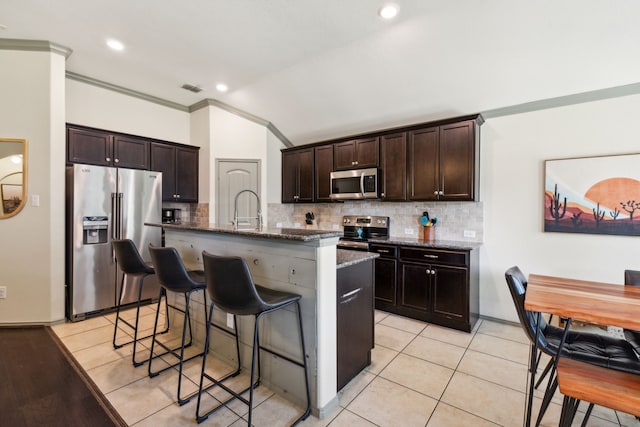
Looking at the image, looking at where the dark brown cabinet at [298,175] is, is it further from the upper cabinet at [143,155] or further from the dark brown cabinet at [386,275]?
the dark brown cabinet at [386,275]

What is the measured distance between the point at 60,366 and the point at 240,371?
1.49 m

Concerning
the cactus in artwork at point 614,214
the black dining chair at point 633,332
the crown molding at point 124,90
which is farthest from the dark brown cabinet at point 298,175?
the black dining chair at point 633,332

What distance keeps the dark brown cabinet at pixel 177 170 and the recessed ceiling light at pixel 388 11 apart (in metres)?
3.50

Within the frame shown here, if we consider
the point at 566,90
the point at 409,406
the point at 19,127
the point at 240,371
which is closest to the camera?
the point at 409,406

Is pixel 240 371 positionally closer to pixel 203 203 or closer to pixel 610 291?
pixel 610 291

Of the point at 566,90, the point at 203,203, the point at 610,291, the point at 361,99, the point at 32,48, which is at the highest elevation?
the point at 32,48

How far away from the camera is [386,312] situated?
3699mm

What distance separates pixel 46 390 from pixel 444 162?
4.17m

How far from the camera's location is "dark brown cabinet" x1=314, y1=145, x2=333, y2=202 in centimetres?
462

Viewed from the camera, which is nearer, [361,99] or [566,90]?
[566,90]

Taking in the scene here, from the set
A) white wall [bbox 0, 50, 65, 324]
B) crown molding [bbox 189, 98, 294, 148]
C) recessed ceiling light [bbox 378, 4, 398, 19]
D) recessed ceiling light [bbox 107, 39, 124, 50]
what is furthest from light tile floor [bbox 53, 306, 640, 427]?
crown molding [bbox 189, 98, 294, 148]

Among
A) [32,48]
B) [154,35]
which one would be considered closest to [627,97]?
[154,35]

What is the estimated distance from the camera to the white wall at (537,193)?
9.18ft

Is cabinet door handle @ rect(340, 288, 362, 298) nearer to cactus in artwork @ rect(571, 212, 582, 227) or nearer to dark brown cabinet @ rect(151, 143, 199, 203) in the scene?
cactus in artwork @ rect(571, 212, 582, 227)
